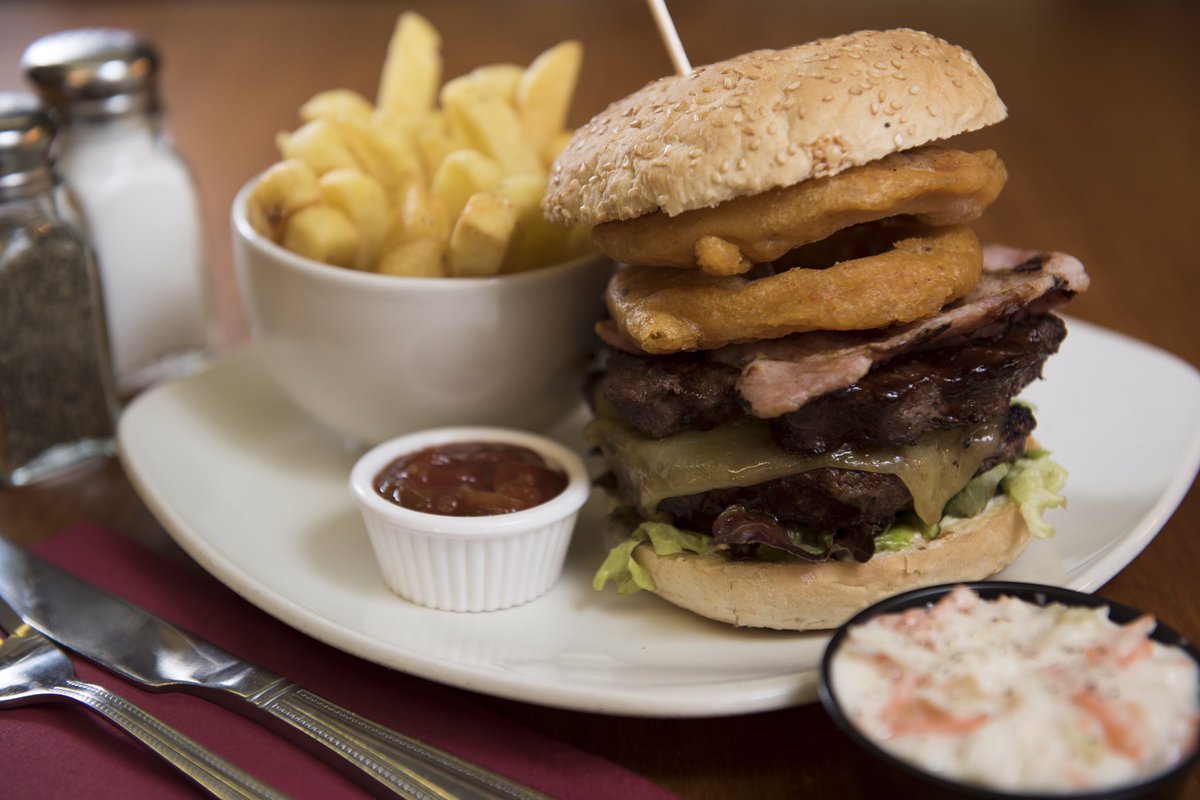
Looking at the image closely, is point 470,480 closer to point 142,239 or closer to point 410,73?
point 410,73

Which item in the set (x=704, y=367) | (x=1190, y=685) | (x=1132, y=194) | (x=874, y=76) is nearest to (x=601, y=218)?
(x=704, y=367)

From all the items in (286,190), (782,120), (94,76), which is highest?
(94,76)

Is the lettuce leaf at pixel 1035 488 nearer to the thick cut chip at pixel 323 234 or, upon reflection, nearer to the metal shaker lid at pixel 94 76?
the thick cut chip at pixel 323 234

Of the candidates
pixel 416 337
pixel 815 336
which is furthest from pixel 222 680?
pixel 815 336

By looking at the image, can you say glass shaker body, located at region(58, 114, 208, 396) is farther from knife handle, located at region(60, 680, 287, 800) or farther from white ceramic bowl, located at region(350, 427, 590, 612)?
knife handle, located at region(60, 680, 287, 800)

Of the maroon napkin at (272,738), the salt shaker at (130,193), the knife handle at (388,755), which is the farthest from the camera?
the salt shaker at (130,193)

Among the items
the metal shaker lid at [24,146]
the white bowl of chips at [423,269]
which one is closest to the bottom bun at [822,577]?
the white bowl of chips at [423,269]

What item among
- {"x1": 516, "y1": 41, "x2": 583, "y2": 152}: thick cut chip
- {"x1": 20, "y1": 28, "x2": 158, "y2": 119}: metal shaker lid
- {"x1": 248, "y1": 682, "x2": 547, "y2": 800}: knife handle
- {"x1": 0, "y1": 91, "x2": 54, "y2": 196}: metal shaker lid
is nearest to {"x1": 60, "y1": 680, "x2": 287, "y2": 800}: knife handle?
{"x1": 248, "y1": 682, "x2": 547, "y2": 800}: knife handle
